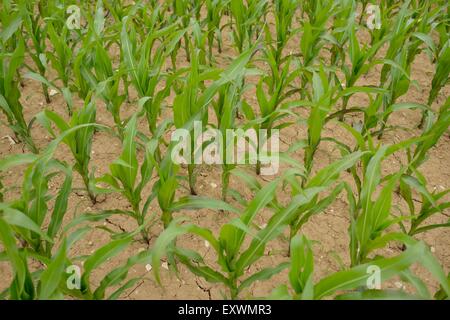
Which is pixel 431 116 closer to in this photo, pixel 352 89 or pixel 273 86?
pixel 352 89

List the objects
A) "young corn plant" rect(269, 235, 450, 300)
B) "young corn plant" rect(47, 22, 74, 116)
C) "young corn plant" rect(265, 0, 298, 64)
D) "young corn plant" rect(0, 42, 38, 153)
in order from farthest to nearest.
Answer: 1. "young corn plant" rect(265, 0, 298, 64)
2. "young corn plant" rect(47, 22, 74, 116)
3. "young corn plant" rect(0, 42, 38, 153)
4. "young corn plant" rect(269, 235, 450, 300)

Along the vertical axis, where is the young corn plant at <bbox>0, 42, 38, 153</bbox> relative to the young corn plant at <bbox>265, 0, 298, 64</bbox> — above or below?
below

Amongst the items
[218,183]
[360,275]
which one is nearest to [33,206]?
[218,183]

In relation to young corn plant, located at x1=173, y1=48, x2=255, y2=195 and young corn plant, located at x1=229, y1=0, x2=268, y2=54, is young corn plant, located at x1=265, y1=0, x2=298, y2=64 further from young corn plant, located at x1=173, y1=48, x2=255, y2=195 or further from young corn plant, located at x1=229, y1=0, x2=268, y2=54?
young corn plant, located at x1=173, y1=48, x2=255, y2=195

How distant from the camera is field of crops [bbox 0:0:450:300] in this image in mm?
1218

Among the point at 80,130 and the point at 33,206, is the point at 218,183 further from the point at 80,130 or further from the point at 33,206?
the point at 33,206

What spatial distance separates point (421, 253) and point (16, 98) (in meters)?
1.88

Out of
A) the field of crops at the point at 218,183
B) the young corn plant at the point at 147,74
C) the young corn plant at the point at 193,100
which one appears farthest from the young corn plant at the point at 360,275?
the young corn plant at the point at 147,74

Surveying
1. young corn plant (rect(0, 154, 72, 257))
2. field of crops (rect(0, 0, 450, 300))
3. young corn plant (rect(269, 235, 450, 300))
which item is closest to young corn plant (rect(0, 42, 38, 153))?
field of crops (rect(0, 0, 450, 300))

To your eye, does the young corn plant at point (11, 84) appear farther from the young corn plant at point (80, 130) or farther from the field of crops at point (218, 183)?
the young corn plant at point (80, 130)

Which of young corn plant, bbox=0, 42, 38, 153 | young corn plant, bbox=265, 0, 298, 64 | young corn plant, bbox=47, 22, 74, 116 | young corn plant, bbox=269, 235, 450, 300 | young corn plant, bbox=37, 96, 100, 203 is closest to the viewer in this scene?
young corn plant, bbox=269, 235, 450, 300

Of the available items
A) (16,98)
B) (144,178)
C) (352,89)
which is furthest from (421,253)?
(16,98)

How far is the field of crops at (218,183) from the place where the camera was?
1218 millimetres

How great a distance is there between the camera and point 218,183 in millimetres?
2049
